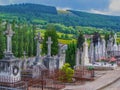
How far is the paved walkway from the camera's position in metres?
29.2

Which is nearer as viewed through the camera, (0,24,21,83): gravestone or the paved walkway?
(0,24,21,83): gravestone

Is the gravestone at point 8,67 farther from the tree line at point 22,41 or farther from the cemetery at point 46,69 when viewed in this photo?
the tree line at point 22,41

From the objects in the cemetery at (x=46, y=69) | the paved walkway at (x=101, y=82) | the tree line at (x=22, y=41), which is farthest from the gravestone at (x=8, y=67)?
the tree line at (x=22, y=41)

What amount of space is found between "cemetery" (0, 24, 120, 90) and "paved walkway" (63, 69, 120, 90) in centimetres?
61

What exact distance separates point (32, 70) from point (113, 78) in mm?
7360

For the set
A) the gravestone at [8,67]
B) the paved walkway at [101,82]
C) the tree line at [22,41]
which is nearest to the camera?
the gravestone at [8,67]

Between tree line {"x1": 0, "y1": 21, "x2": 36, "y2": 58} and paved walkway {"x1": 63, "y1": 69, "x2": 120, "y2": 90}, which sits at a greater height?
tree line {"x1": 0, "y1": 21, "x2": 36, "y2": 58}

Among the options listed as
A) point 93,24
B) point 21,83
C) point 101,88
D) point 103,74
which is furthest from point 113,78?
point 93,24

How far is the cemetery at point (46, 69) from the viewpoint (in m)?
26.0

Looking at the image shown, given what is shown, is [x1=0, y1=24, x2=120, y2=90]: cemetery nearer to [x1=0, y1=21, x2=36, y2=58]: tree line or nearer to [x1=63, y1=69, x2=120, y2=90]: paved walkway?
[x1=63, y1=69, x2=120, y2=90]: paved walkway

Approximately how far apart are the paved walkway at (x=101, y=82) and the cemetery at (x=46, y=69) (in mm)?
606

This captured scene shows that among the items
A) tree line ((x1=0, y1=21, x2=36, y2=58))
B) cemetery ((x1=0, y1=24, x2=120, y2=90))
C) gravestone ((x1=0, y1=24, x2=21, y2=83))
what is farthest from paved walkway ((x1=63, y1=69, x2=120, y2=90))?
tree line ((x1=0, y1=21, x2=36, y2=58))

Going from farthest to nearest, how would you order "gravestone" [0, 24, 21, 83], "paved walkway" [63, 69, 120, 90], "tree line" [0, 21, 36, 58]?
Answer: "tree line" [0, 21, 36, 58]
"paved walkway" [63, 69, 120, 90]
"gravestone" [0, 24, 21, 83]

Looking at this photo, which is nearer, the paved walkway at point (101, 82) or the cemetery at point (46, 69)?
the cemetery at point (46, 69)
